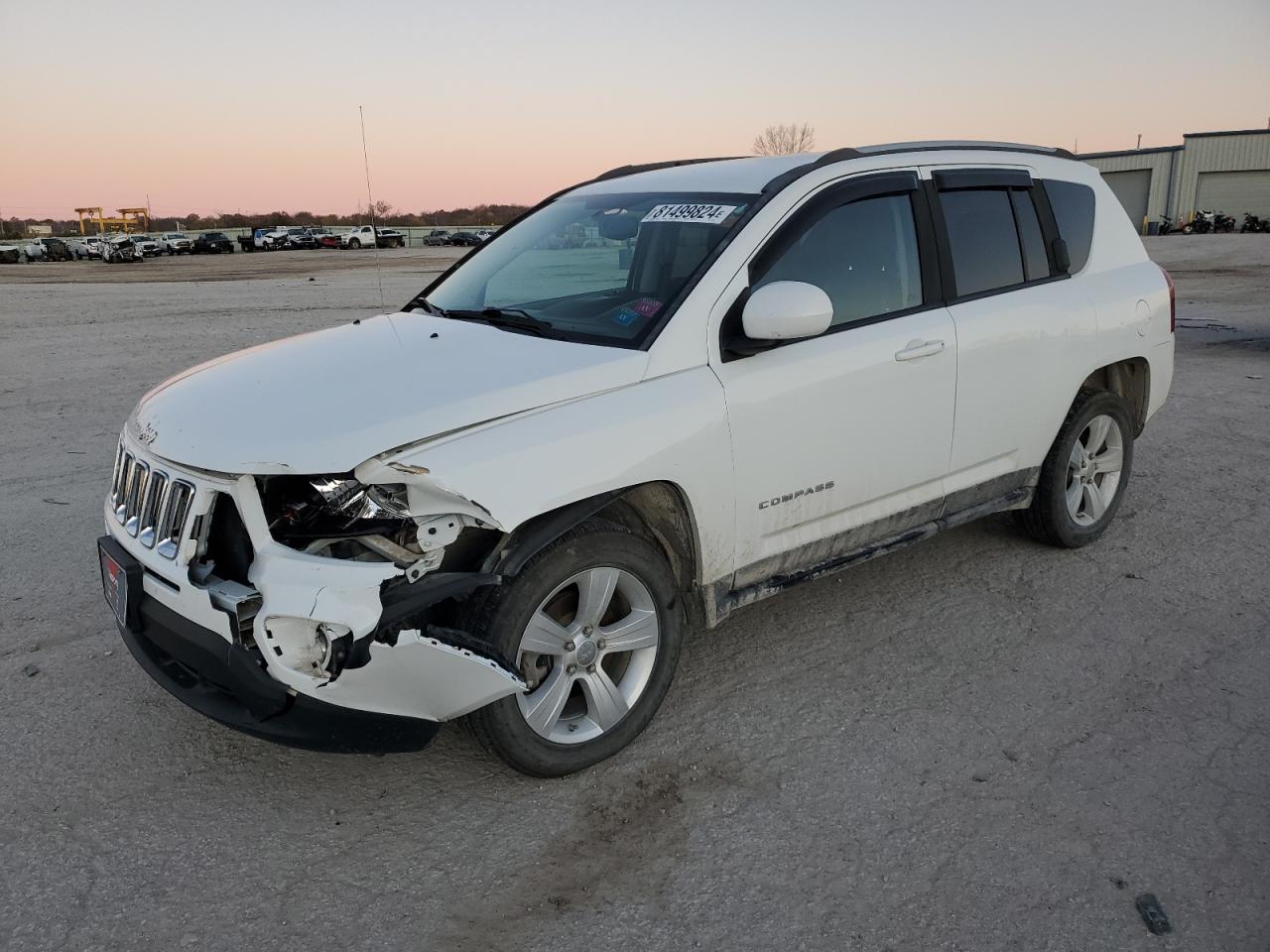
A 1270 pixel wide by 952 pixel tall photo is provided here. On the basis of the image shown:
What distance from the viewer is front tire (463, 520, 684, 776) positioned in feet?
9.70

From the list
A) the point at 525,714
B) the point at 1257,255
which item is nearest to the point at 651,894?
the point at 525,714

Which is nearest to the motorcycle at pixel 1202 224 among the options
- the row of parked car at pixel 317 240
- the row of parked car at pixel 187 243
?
the row of parked car at pixel 187 243

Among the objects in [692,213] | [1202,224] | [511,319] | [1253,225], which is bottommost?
[1253,225]

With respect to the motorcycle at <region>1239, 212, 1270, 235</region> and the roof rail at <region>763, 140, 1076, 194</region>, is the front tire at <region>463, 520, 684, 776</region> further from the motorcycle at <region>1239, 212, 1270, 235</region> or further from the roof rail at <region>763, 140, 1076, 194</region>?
the motorcycle at <region>1239, 212, 1270, 235</region>

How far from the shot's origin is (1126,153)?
207 ft

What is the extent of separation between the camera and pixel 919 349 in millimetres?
3918

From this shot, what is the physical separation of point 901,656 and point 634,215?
212 centimetres

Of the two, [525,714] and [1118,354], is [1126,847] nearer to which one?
[525,714]

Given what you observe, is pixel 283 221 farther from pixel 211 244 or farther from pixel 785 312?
pixel 785 312

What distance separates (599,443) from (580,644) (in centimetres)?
66

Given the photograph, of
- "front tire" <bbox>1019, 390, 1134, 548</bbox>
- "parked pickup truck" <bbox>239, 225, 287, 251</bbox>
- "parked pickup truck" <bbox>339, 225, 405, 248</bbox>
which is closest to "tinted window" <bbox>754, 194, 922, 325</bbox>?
"front tire" <bbox>1019, 390, 1134, 548</bbox>

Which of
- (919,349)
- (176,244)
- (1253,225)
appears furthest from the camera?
(176,244)

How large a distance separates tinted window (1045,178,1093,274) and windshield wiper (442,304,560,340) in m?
2.70

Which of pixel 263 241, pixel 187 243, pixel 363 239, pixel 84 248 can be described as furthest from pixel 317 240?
pixel 84 248
